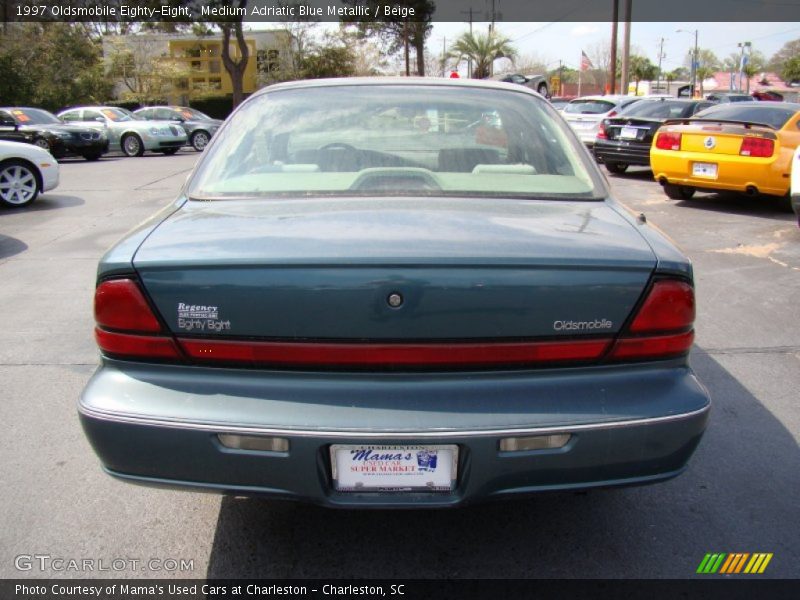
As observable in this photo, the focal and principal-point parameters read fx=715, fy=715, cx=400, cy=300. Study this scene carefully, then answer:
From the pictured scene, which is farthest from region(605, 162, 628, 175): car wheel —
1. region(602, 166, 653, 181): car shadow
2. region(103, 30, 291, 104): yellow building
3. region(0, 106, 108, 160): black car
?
region(103, 30, 291, 104): yellow building

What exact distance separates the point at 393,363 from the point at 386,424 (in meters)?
0.19

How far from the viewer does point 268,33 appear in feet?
183

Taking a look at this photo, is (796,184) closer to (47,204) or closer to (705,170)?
(705,170)

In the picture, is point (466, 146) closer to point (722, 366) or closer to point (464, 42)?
point (722, 366)

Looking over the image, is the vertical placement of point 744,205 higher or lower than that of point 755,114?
lower

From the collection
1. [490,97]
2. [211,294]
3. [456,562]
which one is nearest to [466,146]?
[490,97]

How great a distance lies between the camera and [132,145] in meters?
20.6

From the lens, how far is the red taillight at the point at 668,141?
30.2 feet

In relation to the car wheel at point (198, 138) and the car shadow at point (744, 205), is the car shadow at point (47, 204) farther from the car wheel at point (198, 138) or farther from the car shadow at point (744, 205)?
the car wheel at point (198, 138)

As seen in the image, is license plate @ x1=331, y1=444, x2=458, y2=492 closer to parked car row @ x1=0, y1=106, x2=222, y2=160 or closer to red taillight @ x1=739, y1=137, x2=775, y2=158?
red taillight @ x1=739, y1=137, x2=775, y2=158

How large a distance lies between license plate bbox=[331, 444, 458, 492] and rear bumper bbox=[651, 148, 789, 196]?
783 centimetres

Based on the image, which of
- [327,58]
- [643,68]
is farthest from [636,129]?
[643,68]

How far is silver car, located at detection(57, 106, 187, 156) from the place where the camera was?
66.8ft

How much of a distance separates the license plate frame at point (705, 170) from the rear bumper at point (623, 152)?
309 centimetres
